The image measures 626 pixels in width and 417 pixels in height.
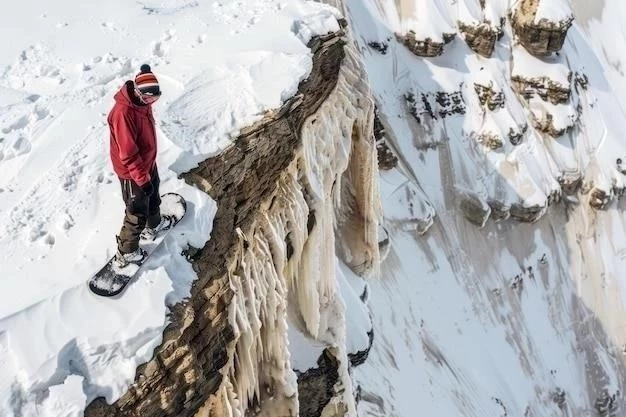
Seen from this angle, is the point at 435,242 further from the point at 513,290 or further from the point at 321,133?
the point at 321,133

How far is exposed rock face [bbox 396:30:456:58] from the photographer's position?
22812mm

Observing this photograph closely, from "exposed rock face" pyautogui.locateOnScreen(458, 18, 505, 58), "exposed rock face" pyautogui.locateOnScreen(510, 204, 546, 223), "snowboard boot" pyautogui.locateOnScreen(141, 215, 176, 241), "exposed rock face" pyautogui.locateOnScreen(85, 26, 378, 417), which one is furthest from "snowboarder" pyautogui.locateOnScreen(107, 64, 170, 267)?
"exposed rock face" pyautogui.locateOnScreen(458, 18, 505, 58)

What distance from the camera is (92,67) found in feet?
21.7

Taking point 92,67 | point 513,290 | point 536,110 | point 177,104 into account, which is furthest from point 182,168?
point 536,110

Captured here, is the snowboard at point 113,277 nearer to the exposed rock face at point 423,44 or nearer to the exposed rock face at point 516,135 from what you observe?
the exposed rock face at point 423,44

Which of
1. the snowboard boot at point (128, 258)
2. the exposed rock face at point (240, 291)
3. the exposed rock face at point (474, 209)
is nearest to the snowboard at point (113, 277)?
the snowboard boot at point (128, 258)

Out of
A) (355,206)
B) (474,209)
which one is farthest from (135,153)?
(474,209)

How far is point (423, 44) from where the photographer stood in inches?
899

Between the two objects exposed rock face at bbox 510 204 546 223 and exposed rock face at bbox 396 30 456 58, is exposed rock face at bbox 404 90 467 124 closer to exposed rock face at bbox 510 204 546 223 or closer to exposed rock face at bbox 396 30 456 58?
exposed rock face at bbox 396 30 456 58

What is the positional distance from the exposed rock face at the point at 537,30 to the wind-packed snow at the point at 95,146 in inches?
713

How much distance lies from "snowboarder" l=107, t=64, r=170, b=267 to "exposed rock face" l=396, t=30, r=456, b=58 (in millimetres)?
19676

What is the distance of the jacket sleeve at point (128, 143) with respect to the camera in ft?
14.5

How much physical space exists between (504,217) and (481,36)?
22.9 feet

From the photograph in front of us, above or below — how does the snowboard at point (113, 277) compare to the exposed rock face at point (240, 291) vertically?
above
